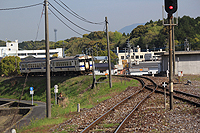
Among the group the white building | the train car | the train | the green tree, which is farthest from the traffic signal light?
the white building

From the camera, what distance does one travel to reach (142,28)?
443 feet

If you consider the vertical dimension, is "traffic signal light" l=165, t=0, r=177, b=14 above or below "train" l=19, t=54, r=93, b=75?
above

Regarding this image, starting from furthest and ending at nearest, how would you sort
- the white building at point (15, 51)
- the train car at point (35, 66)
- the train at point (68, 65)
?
the white building at point (15, 51), the train car at point (35, 66), the train at point (68, 65)

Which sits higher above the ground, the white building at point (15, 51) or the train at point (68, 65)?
the white building at point (15, 51)

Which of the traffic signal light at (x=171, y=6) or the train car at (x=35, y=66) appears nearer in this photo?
the traffic signal light at (x=171, y=6)

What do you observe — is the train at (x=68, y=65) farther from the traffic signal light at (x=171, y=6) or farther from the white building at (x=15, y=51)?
the white building at (x=15, y=51)

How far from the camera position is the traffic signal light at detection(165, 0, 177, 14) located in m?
11.7

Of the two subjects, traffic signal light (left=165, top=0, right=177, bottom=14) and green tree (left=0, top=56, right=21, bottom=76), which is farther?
green tree (left=0, top=56, right=21, bottom=76)

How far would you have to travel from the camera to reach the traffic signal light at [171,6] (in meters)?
11.7

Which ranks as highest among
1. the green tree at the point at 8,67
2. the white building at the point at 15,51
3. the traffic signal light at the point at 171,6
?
the white building at the point at 15,51

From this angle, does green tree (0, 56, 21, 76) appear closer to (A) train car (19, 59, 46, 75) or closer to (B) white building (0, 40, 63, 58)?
(A) train car (19, 59, 46, 75)

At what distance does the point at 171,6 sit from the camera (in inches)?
463

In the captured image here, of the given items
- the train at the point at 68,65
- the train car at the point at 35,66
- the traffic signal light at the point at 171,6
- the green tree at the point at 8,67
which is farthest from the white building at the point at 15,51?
the traffic signal light at the point at 171,6

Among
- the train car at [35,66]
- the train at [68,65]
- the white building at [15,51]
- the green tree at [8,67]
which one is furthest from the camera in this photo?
the white building at [15,51]
